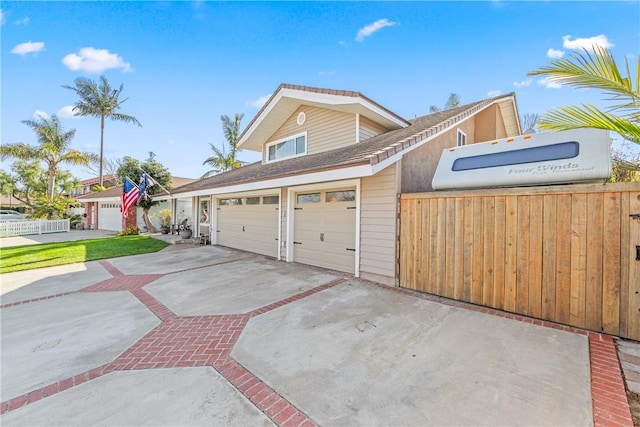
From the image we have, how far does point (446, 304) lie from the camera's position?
184 inches

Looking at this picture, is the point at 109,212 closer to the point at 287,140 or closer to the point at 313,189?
the point at 287,140

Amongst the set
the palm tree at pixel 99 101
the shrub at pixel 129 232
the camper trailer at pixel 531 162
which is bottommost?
the shrub at pixel 129 232

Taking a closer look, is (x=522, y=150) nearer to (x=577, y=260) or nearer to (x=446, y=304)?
(x=577, y=260)

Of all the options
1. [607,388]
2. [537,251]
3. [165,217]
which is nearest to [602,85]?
[537,251]

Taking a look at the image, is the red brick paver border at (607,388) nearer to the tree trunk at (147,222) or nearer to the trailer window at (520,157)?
the trailer window at (520,157)

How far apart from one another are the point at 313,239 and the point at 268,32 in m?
8.28

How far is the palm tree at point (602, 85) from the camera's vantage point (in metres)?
3.00

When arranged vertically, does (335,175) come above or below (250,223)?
above

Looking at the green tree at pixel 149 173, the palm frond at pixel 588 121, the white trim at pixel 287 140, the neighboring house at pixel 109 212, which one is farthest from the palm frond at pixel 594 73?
the neighboring house at pixel 109 212

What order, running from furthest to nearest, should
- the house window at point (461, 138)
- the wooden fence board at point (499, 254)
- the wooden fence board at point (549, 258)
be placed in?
the house window at point (461, 138) → the wooden fence board at point (499, 254) → the wooden fence board at point (549, 258)

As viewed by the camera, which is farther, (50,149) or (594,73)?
(50,149)

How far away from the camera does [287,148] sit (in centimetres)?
1034

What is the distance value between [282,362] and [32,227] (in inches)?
904

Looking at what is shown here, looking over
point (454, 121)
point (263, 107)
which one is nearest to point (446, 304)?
point (454, 121)
